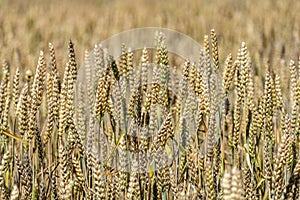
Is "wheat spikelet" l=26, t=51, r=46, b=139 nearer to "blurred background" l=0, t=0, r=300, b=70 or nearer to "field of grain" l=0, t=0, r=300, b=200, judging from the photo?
"field of grain" l=0, t=0, r=300, b=200

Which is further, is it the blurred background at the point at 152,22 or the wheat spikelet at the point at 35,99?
the blurred background at the point at 152,22

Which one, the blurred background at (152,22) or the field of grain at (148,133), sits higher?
the blurred background at (152,22)

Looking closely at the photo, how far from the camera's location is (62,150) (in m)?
1.31

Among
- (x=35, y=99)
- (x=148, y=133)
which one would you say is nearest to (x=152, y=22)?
(x=148, y=133)

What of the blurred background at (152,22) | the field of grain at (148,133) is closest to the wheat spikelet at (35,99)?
the field of grain at (148,133)

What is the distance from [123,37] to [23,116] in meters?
3.15

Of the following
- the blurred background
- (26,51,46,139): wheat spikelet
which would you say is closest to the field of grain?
(26,51,46,139): wheat spikelet

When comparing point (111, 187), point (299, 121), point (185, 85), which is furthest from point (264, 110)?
point (111, 187)

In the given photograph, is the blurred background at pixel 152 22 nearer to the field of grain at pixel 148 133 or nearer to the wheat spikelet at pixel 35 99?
the field of grain at pixel 148 133

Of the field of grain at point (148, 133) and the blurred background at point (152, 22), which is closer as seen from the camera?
the field of grain at point (148, 133)

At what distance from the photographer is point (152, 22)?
5.64 m

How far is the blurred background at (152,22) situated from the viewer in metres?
4.40

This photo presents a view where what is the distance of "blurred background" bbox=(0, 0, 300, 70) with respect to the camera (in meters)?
4.40

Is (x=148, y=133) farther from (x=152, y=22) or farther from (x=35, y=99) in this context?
(x=152, y=22)
